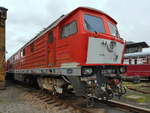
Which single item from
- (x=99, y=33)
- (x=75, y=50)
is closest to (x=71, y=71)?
(x=75, y=50)

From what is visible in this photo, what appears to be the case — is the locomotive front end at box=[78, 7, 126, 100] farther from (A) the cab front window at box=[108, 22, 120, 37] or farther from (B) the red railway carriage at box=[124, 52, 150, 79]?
(B) the red railway carriage at box=[124, 52, 150, 79]

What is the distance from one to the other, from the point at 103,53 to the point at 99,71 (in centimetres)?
64

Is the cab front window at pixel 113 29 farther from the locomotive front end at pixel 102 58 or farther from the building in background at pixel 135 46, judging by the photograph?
the building in background at pixel 135 46

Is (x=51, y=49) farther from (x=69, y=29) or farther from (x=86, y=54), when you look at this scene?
(x=86, y=54)

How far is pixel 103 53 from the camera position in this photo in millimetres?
6535

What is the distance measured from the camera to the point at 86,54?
20.1 ft

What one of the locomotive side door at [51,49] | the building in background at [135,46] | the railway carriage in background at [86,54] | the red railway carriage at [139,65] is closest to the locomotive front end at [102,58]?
the railway carriage in background at [86,54]

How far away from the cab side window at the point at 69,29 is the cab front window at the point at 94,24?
43 centimetres

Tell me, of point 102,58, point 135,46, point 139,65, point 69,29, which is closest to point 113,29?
point 102,58

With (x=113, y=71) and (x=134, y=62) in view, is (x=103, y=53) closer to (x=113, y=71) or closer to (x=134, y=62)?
(x=113, y=71)

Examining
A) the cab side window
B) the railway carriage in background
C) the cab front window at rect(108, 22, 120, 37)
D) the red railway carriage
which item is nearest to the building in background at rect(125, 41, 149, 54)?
the red railway carriage

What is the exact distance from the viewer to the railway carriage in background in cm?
615

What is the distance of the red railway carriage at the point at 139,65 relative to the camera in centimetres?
1678

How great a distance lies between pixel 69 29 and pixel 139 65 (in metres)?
12.2
